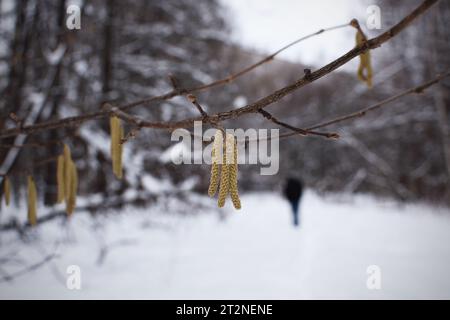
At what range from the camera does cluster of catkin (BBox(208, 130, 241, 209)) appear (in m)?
0.68

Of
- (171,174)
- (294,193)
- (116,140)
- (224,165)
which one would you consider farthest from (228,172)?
(294,193)

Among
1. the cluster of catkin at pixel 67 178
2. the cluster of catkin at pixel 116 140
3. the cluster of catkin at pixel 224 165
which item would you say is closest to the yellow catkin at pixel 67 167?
the cluster of catkin at pixel 67 178

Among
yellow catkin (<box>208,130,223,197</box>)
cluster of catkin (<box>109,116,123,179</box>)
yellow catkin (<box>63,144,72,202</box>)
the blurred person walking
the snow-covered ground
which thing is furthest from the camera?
the blurred person walking

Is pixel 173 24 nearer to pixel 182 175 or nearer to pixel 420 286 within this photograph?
pixel 182 175

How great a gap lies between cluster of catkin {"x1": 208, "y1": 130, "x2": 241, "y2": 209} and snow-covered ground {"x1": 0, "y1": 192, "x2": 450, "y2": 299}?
201 cm

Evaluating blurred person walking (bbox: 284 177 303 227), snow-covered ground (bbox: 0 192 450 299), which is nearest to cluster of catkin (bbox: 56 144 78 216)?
snow-covered ground (bbox: 0 192 450 299)

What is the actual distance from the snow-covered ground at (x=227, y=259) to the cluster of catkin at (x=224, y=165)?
201cm

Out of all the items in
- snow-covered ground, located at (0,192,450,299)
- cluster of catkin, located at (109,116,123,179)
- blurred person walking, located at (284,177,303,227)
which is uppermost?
cluster of catkin, located at (109,116,123,179)

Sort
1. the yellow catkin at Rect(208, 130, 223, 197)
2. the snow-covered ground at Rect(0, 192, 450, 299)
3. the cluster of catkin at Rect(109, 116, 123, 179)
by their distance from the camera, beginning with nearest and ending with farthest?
the yellow catkin at Rect(208, 130, 223, 197)
the cluster of catkin at Rect(109, 116, 123, 179)
the snow-covered ground at Rect(0, 192, 450, 299)

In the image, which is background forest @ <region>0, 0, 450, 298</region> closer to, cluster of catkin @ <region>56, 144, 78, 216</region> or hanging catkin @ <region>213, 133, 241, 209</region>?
cluster of catkin @ <region>56, 144, 78, 216</region>

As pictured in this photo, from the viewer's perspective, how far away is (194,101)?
69 centimetres

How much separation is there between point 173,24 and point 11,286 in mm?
5554

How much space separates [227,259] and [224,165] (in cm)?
405

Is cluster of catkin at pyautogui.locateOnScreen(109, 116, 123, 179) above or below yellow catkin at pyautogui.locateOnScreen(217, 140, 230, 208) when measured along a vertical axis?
above
